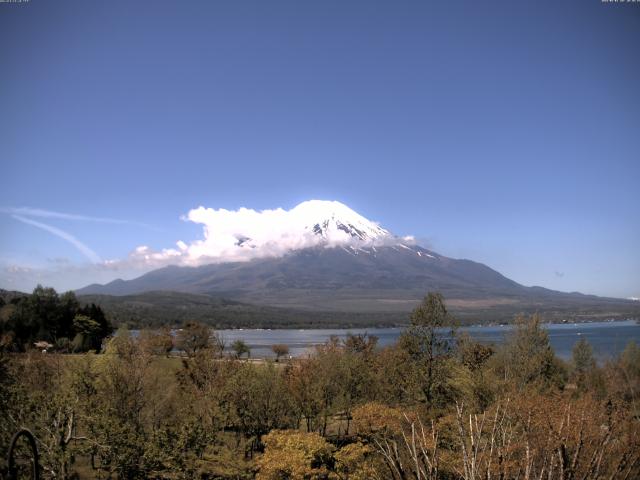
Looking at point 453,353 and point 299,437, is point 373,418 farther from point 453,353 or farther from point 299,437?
point 453,353

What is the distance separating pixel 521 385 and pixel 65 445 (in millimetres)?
29114

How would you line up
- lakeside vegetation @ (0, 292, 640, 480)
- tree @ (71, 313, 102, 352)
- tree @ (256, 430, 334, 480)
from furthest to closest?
tree @ (71, 313, 102, 352) < tree @ (256, 430, 334, 480) < lakeside vegetation @ (0, 292, 640, 480)

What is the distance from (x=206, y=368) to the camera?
119ft

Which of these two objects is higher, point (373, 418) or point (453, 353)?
point (453, 353)

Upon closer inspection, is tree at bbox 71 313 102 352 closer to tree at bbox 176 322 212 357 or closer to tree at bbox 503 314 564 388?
tree at bbox 176 322 212 357

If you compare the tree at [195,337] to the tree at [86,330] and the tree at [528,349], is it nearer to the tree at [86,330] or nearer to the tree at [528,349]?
the tree at [86,330]

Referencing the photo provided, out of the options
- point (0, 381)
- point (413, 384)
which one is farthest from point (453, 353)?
point (0, 381)

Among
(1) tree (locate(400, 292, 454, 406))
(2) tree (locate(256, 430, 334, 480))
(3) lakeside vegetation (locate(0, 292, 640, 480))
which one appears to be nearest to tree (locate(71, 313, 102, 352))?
(3) lakeside vegetation (locate(0, 292, 640, 480))

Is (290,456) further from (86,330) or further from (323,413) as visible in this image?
(86,330)

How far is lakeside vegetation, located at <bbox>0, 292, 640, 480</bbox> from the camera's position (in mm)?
17875

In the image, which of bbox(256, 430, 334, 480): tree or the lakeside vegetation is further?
bbox(256, 430, 334, 480): tree

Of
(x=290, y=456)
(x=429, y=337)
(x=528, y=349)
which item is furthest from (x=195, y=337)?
(x=290, y=456)

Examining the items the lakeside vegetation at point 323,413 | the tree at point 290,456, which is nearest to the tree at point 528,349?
the lakeside vegetation at point 323,413

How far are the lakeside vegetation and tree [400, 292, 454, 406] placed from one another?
3.5 inches
